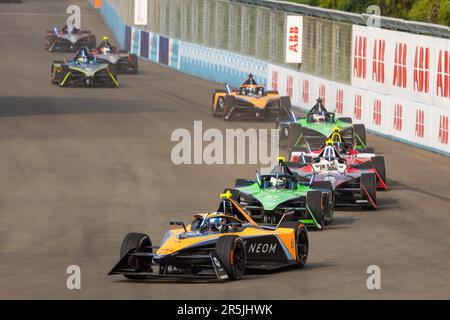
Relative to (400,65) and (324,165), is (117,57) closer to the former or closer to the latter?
(400,65)

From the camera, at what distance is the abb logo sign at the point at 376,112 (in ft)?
122

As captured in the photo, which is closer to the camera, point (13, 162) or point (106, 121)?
point (13, 162)

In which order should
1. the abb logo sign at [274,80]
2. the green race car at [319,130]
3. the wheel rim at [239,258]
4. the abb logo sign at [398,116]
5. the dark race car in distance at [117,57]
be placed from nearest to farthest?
1. the wheel rim at [239,258]
2. the green race car at [319,130]
3. the abb logo sign at [398,116]
4. the abb logo sign at [274,80]
5. the dark race car in distance at [117,57]

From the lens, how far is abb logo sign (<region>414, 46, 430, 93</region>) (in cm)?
3444

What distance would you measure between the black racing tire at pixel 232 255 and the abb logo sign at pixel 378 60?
20.8 metres

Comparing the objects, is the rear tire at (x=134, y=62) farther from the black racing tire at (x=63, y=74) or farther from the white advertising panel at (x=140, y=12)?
the white advertising panel at (x=140, y=12)

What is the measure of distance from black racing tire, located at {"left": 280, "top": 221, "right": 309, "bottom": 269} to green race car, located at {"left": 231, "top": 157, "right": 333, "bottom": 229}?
2645 mm

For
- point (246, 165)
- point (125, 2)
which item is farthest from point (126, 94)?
point (125, 2)

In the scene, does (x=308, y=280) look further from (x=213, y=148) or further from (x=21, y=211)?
(x=213, y=148)

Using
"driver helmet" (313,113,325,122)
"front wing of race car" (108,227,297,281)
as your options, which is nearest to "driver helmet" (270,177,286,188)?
"front wing of race car" (108,227,297,281)

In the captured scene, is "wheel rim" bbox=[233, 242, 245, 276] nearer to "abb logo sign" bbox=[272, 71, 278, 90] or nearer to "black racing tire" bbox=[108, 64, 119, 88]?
"abb logo sign" bbox=[272, 71, 278, 90]

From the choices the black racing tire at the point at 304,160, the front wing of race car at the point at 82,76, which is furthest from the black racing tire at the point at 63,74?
the black racing tire at the point at 304,160
